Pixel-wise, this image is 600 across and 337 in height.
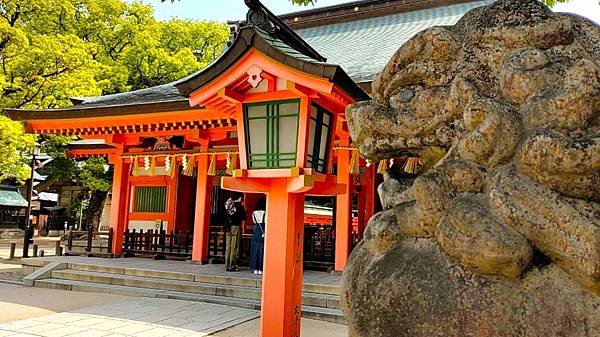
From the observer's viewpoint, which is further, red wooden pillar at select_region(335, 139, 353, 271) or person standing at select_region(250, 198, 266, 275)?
red wooden pillar at select_region(335, 139, 353, 271)

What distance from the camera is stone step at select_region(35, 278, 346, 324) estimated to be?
7.03m

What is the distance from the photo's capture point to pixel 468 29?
179 cm

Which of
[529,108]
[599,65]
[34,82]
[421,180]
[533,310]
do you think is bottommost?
[533,310]

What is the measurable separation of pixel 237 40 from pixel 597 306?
4586mm

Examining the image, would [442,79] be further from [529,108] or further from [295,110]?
[295,110]

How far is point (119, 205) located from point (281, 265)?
28.0 feet

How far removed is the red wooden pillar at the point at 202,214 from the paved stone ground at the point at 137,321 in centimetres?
294

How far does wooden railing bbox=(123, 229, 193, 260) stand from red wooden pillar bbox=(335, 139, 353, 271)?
4251 mm

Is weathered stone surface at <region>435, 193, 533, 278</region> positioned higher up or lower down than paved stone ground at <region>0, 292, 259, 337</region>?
higher up

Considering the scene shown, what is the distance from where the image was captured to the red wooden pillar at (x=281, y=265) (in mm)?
4633

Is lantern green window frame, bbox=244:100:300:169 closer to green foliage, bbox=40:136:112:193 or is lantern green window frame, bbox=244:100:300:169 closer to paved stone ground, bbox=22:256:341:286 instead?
paved stone ground, bbox=22:256:341:286

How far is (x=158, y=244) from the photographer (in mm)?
11992

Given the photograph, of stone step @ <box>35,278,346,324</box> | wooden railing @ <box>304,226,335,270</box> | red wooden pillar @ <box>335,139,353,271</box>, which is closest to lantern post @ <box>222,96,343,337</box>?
stone step @ <box>35,278,346,324</box>

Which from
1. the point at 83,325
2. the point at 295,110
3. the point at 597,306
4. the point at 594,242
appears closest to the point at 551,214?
the point at 594,242
